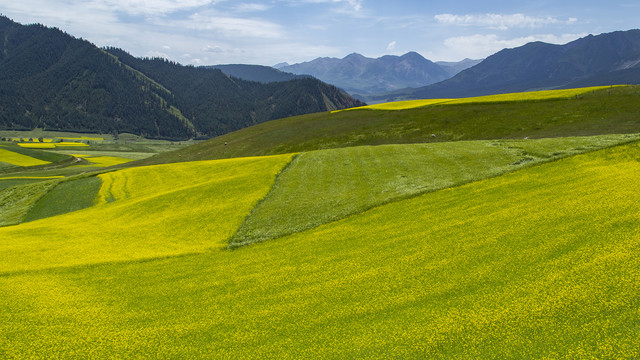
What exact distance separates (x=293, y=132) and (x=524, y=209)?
78066 millimetres

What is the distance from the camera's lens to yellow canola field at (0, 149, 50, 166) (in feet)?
409

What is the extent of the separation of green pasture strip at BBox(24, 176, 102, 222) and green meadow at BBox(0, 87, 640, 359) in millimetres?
3686

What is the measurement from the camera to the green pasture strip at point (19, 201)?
4379 cm

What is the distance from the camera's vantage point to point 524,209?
2023cm

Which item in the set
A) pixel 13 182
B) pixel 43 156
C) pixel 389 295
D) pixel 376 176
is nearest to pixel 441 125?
pixel 376 176

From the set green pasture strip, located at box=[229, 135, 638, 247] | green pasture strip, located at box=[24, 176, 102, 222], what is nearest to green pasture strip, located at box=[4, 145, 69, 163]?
green pasture strip, located at box=[24, 176, 102, 222]

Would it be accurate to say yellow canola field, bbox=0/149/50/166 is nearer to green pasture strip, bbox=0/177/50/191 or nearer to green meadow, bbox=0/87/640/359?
green pasture strip, bbox=0/177/50/191

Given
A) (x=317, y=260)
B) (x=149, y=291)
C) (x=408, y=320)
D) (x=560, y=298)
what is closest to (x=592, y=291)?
(x=560, y=298)

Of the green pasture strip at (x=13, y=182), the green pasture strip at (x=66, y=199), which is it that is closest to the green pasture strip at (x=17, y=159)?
the green pasture strip at (x=13, y=182)

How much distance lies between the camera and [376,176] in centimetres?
3612

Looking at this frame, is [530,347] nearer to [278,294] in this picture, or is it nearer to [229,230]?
[278,294]

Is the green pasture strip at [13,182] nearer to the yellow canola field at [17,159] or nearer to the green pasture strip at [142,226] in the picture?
the green pasture strip at [142,226]

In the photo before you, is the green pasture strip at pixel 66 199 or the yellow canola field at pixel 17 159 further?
the yellow canola field at pixel 17 159

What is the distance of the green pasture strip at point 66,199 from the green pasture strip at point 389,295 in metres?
29.1
